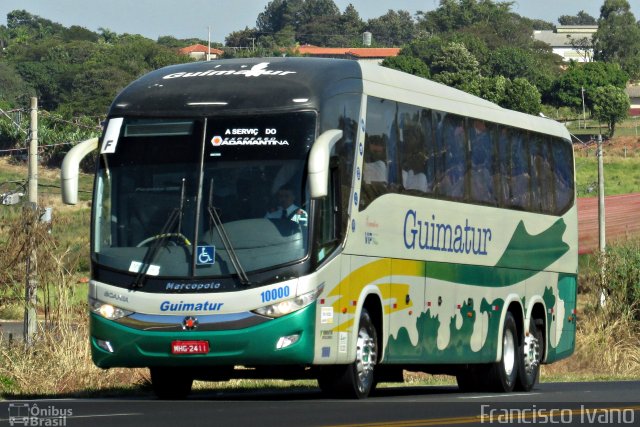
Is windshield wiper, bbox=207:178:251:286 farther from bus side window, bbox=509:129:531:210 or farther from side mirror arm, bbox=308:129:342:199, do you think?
bus side window, bbox=509:129:531:210

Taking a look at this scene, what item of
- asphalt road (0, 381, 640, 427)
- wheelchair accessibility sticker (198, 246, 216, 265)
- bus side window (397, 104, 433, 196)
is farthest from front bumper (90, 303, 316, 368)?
bus side window (397, 104, 433, 196)

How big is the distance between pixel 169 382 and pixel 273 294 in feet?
8.46

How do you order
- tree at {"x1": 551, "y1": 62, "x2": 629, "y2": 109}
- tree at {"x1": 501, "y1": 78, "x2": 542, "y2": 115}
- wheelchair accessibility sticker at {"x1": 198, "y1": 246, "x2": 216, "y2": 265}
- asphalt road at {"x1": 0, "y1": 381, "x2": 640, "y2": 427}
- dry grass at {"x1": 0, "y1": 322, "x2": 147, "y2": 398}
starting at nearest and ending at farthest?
1. asphalt road at {"x1": 0, "y1": 381, "x2": 640, "y2": 427}
2. wheelchair accessibility sticker at {"x1": 198, "y1": 246, "x2": 216, "y2": 265}
3. dry grass at {"x1": 0, "y1": 322, "x2": 147, "y2": 398}
4. tree at {"x1": 501, "y1": 78, "x2": 542, "y2": 115}
5. tree at {"x1": 551, "y1": 62, "x2": 629, "y2": 109}

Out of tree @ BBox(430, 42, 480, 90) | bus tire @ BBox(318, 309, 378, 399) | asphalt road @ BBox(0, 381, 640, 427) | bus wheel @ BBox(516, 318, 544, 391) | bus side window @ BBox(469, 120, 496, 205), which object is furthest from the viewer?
tree @ BBox(430, 42, 480, 90)

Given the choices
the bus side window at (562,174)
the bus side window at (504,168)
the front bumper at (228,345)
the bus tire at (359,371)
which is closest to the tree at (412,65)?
the bus side window at (562,174)

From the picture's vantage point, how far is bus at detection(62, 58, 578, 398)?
15.2 meters

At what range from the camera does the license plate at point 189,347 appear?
1521 centimetres

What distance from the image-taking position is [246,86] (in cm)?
1614

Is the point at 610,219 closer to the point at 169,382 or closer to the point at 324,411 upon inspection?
the point at 169,382

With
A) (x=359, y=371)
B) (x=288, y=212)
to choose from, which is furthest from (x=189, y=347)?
(x=359, y=371)

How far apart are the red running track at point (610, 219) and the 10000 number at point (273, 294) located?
140 feet

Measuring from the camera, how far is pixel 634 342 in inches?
1441

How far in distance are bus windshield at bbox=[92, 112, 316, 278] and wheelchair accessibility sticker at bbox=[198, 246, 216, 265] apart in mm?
10

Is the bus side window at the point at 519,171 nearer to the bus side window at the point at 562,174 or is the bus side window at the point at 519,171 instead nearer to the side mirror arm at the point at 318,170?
the bus side window at the point at 562,174
